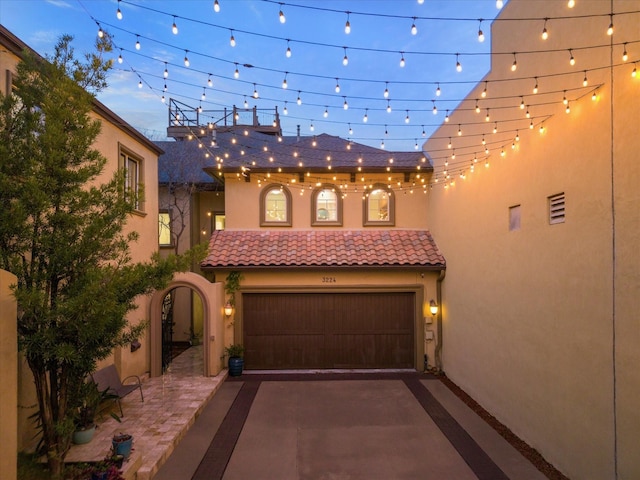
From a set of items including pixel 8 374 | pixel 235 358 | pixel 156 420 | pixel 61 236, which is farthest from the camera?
pixel 235 358

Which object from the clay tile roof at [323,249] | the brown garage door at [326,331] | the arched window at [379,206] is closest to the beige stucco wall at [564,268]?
the clay tile roof at [323,249]

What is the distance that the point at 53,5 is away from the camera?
241 inches

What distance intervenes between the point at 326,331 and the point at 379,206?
4345mm

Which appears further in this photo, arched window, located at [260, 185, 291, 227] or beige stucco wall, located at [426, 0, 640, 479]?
arched window, located at [260, 185, 291, 227]

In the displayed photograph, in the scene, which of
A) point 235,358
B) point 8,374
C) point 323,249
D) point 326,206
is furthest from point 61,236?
point 326,206

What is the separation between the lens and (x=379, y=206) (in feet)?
40.6

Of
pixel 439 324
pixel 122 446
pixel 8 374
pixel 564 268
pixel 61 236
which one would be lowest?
pixel 122 446

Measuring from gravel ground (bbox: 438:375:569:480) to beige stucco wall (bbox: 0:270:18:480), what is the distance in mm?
7042

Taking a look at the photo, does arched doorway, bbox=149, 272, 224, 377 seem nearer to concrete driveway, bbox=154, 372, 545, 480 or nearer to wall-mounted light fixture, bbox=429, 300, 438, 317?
concrete driveway, bbox=154, 372, 545, 480

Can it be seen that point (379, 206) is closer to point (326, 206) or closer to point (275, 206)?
point (326, 206)

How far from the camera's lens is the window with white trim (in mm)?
5910

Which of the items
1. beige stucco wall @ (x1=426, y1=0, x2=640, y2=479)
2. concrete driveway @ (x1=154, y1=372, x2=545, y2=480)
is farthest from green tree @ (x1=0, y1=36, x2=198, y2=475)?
beige stucco wall @ (x1=426, y1=0, x2=640, y2=479)

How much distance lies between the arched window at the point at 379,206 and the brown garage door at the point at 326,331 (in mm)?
2456

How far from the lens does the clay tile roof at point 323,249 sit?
10.8 metres
